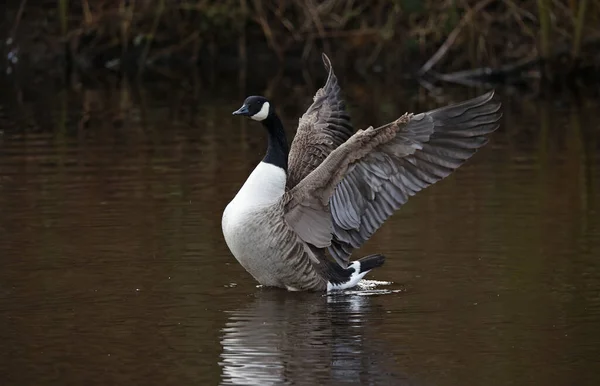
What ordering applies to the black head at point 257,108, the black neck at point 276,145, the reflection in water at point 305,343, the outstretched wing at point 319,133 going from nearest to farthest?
1. the reflection in water at point 305,343
2. the black neck at point 276,145
3. the black head at point 257,108
4. the outstretched wing at point 319,133

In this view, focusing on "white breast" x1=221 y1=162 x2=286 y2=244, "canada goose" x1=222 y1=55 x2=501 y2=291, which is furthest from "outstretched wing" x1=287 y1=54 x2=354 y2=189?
"white breast" x1=221 y1=162 x2=286 y2=244

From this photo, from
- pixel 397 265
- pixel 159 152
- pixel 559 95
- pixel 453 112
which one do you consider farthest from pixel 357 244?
pixel 559 95

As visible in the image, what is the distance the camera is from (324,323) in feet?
27.8

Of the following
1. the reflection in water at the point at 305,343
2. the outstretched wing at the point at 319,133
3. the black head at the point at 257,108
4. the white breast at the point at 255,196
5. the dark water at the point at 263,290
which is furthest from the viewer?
the outstretched wing at the point at 319,133

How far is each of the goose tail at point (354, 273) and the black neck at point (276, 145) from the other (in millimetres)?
878

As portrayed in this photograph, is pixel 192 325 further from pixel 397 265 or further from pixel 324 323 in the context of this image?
pixel 397 265

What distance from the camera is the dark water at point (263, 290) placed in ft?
24.3

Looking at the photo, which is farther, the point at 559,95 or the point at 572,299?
the point at 559,95

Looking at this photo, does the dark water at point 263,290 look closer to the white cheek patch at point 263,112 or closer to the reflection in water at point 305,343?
the reflection in water at point 305,343

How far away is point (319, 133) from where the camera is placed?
1073cm

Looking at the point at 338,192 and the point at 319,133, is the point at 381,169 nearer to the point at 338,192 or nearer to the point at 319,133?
the point at 338,192

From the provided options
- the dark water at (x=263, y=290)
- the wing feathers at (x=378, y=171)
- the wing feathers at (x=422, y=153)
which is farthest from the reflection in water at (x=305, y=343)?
the wing feathers at (x=422, y=153)

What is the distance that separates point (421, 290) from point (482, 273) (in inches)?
26.1

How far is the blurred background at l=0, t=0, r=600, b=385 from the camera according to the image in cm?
758
